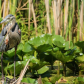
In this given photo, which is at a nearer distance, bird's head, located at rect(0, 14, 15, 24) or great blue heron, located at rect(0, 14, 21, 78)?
bird's head, located at rect(0, 14, 15, 24)

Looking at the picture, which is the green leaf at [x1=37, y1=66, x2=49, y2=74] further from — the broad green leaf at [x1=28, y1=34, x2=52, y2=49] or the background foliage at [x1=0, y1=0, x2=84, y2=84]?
the broad green leaf at [x1=28, y1=34, x2=52, y2=49]

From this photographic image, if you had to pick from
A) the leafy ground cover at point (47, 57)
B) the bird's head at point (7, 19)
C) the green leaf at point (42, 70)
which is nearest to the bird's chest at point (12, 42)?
→ the leafy ground cover at point (47, 57)

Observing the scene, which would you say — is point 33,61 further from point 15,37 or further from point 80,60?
point 80,60

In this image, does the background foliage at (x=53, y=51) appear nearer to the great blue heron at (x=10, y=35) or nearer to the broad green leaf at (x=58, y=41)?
the broad green leaf at (x=58, y=41)

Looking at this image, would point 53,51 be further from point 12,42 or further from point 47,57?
point 12,42

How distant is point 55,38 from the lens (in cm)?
222

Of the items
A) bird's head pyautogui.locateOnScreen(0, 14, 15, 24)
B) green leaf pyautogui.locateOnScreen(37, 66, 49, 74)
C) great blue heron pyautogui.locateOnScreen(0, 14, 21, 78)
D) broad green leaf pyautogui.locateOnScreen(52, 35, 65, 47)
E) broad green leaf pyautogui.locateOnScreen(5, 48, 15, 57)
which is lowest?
green leaf pyautogui.locateOnScreen(37, 66, 49, 74)

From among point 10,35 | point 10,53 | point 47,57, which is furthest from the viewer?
point 47,57

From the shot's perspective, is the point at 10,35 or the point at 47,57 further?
the point at 47,57

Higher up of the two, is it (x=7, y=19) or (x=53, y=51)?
(x=7, y=19)

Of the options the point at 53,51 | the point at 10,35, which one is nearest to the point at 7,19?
the point at 10,35

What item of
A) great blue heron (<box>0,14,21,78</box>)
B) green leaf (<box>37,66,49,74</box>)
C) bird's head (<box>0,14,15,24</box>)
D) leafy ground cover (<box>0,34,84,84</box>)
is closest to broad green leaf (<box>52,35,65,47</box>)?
leafy ground cover (<box>0,34,84,84</box>)

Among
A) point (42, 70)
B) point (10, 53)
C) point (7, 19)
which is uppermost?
point (7, 19)

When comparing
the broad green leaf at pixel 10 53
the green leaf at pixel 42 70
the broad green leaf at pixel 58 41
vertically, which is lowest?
the green leaf at pixel 42 70
